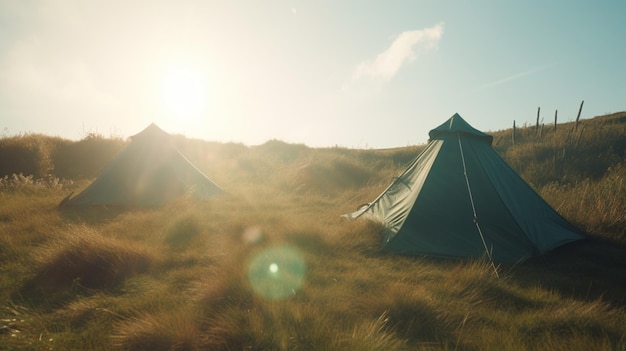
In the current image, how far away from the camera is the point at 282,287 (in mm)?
3564

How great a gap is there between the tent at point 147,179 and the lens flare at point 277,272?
578 centimetres

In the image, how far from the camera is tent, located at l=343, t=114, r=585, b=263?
519cm

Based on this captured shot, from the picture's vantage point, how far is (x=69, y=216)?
712 cm

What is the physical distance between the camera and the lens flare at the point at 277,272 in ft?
11.2

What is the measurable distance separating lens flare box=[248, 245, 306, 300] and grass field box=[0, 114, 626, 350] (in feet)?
0.08

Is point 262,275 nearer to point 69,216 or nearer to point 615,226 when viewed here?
point 69,216

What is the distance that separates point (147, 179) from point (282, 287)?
25.4ft

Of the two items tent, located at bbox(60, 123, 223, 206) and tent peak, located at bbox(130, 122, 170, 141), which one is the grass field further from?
tent peak, located at bbox(130, 122, 170, 141)

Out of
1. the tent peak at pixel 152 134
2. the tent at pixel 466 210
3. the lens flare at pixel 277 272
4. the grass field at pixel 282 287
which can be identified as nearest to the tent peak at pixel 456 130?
the tent at pixel 466 210

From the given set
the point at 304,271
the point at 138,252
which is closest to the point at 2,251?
the point at 138,252

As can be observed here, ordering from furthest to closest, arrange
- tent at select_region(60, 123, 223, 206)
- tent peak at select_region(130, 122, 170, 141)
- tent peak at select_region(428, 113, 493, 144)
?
tent peak at select_region(130, 122, 170, 141)
tent at select_region(60, 123, 223, 206)
tent peak at select_region(428, 113, 493, 144)

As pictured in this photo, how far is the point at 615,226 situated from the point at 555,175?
5.71 meters

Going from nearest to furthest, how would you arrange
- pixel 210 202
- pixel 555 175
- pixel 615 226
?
pixel 615 226
pixel 210 202
pixel 555 175

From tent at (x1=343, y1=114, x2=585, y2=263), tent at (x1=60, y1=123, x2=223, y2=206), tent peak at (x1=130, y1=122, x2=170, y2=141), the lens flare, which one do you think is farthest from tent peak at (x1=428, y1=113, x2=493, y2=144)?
tent peak at (x1=130, y1=122, x2=170, y2=141)
